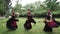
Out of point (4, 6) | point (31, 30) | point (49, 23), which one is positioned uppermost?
point (4, 6)

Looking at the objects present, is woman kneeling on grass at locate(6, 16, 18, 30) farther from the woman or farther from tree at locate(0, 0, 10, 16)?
the woman

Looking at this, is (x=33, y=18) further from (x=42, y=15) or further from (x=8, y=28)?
(x=8, y=28)

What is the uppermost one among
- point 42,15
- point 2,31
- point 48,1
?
point 48,1

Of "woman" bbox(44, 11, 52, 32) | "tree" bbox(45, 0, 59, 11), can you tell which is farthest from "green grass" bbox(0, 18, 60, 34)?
"tree" bbox(45, 0, 59, 11)

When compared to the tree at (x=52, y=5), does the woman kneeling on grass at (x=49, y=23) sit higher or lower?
lower

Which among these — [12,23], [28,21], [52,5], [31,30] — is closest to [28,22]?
Result: [28,21]

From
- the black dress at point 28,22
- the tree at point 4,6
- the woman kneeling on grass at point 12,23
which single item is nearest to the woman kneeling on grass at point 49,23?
the black dress at point 28,22

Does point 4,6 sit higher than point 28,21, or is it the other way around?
point 4,6

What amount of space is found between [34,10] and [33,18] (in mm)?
136

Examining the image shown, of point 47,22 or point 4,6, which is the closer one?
point 47,22

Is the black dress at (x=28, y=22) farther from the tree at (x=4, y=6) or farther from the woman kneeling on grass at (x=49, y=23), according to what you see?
the tree at (x=4, y=6)

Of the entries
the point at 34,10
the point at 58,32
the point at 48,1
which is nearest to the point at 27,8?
the point at 34,10

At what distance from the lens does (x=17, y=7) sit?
3.73 metres

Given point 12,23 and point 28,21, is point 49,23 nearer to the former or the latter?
point 28,21
